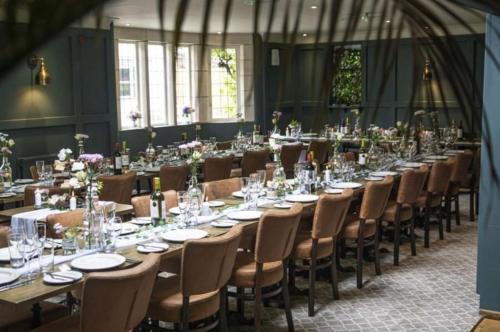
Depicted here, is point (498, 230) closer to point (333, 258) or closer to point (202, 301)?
point (333, 258)

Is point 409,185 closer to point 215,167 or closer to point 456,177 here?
point 456,177

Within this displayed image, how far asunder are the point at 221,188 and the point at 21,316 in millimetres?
2454

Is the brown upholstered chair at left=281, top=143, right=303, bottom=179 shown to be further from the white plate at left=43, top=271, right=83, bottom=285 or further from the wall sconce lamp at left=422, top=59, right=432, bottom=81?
the wall sconce lamp at left=422, top=59, right=432, bottom=81

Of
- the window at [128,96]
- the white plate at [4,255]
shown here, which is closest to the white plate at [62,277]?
the white plate at [4,255]

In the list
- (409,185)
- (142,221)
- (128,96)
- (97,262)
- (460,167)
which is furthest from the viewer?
(128,96)

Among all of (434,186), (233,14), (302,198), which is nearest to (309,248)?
(302,198)

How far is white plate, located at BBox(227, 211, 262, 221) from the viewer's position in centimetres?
459

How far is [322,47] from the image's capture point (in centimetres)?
46

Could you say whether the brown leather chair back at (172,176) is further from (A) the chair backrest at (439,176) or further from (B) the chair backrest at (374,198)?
(A) the chair backrest at (439,176)

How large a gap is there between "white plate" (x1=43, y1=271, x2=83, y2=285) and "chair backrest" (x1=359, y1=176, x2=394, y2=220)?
2.94 m

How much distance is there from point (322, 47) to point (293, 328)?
429 cm

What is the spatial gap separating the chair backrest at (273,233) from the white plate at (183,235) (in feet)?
1.19

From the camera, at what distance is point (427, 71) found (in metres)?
0.56

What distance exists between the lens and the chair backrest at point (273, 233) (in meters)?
4.16
